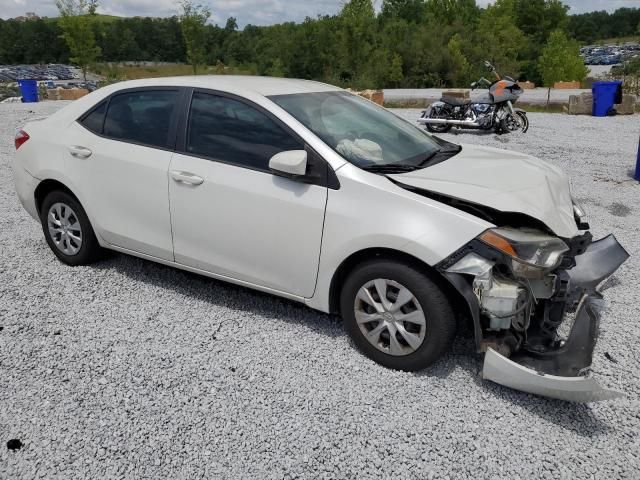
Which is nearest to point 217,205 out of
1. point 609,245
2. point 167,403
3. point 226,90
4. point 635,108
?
point 226,90

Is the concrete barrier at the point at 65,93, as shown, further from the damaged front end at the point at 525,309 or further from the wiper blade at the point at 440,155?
the damaged front end at the point at 525,309

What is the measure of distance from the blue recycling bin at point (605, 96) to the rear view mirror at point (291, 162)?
47.4 feet

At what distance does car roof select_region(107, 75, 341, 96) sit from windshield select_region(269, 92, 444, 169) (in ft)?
0.32

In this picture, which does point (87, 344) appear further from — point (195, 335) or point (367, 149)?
point (367, 149)

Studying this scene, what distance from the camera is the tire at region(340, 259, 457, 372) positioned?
294 cm

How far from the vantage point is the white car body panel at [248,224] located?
3.30m

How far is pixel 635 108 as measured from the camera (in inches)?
620

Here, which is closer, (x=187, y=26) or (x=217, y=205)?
(x=217, y=205)

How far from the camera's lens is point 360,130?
12.3 feet

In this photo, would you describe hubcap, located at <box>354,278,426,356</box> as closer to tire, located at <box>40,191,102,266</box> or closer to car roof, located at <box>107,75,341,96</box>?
car roof, located at <box>107,75,341,96</box>

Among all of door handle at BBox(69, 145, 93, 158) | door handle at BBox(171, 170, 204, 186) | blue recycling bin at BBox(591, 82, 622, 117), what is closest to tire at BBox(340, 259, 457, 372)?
door handle at BBox(171, 170, 204, 186)

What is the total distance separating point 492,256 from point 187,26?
27.7 m

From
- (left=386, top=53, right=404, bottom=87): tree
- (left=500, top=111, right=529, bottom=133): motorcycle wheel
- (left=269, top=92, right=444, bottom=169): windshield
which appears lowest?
(left=386, top=53, right=404, bottom=87): tree

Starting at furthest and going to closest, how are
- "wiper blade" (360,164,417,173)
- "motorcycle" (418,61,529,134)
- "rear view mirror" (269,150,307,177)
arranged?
"motorcycle" (418,61,529,134), "wiper blade" (360,164,417,173), "rear view mirror" (269,150,307,177)
